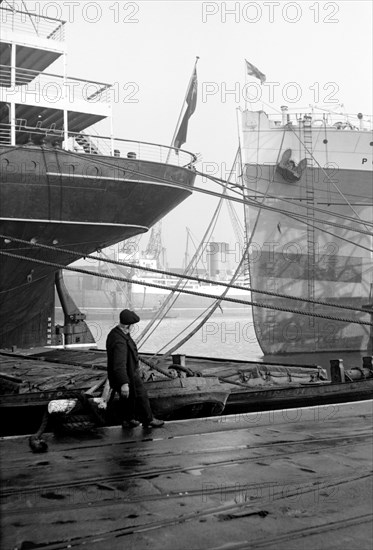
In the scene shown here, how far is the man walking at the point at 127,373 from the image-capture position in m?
6.82

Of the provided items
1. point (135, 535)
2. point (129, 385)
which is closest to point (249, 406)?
point (129, 385)

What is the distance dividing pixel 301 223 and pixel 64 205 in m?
11.2

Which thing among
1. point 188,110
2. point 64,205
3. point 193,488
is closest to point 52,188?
point 64,205

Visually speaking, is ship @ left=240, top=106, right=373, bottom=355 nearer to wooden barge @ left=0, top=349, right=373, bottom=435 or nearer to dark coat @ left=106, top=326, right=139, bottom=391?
wooden barge @ left=0, top=349, right=373, bottom=435

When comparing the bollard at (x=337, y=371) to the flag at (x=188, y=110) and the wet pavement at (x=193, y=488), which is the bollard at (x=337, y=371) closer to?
the wet pavement at (x=193, y=488)

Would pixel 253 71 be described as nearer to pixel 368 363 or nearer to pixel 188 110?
pixel 188 110

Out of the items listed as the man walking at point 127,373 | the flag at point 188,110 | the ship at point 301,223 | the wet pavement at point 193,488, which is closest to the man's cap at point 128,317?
the man walking at point 127,373

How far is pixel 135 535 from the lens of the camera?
3.86 m

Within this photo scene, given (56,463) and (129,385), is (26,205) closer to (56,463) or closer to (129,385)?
(129,385)

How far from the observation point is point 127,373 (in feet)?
23.0

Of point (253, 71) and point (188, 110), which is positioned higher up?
point (253, 71)

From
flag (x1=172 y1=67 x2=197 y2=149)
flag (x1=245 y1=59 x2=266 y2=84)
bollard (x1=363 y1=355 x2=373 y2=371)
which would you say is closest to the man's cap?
bollard (x1=363 y1=355 x2=373 y2=371)

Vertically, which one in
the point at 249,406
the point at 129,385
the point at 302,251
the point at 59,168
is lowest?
the point at 249,406

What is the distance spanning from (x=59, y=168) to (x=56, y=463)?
35.3 ft
